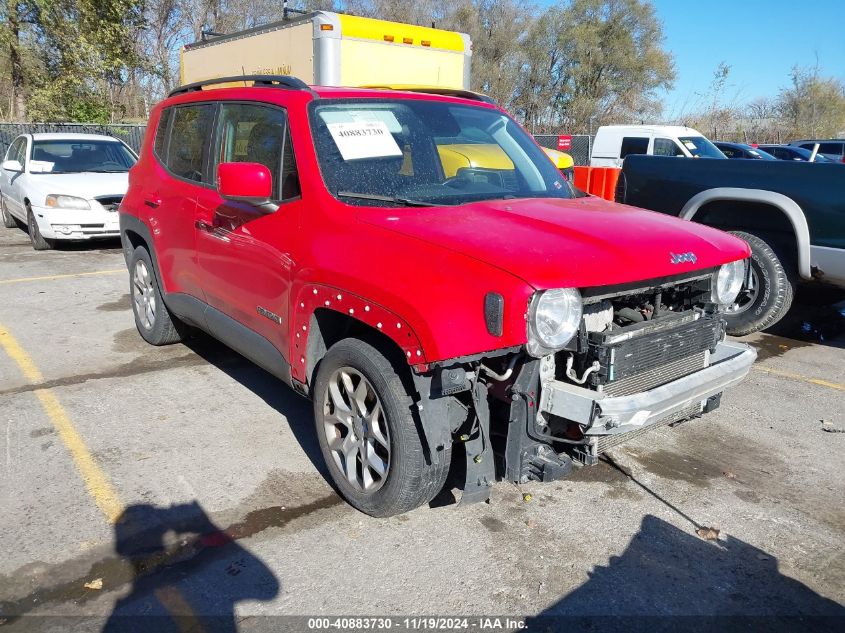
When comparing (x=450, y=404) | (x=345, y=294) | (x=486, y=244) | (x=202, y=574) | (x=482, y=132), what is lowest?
(x=202, y=574)

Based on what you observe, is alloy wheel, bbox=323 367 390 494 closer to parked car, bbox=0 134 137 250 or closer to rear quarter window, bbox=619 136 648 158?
parked car, bbox=0 134 137 250

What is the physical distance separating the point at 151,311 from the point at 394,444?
3545 mm

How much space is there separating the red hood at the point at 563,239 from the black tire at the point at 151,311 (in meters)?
2.95

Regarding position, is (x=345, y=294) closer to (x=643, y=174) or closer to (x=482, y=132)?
(x=482, y=132)

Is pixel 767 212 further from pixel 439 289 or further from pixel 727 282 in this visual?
pixel 439 289

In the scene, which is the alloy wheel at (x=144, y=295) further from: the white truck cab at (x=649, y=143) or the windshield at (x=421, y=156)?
the white truck cab at (x=649, y=143)

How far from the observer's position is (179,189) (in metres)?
4.78

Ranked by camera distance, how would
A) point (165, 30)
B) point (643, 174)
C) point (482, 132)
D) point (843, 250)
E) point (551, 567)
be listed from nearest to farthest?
point (551, 567), point (482, 132), point (843, 250), point (643, 174), point (165, 30)

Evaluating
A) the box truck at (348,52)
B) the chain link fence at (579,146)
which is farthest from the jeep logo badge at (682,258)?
the chain link fence at (579,146)

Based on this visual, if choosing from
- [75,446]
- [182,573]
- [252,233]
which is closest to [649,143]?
[252,233]

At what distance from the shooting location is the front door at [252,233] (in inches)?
145

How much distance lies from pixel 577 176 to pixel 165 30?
23.6 m

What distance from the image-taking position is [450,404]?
2963 mm

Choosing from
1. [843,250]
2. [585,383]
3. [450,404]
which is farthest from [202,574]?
[843,250]
